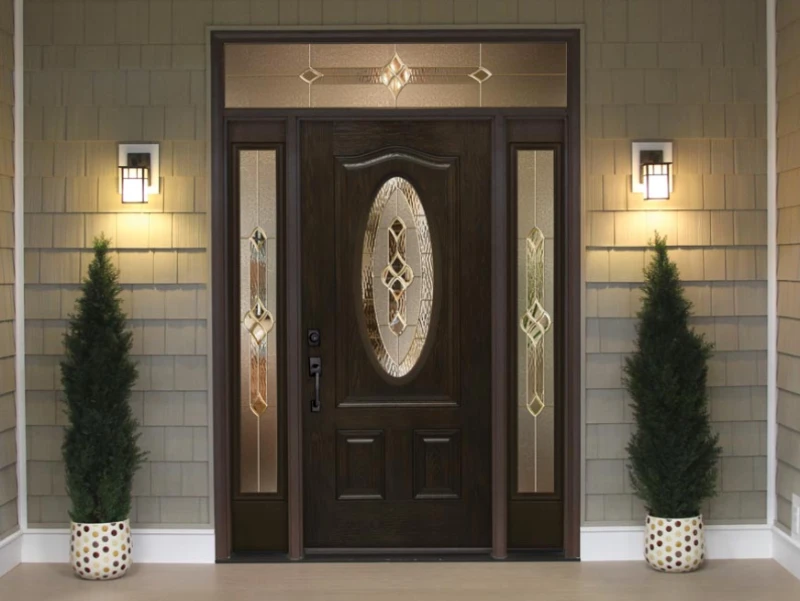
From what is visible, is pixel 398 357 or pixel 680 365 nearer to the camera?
pixel 680 365

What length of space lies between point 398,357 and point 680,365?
1.30m

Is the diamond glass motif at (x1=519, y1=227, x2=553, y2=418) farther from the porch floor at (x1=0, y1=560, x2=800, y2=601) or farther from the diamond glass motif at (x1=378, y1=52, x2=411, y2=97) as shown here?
the diamond glass motif at (x1=378, y1=52, x2=411, y2=97)

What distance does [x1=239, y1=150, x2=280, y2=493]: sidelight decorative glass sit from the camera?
5297mm

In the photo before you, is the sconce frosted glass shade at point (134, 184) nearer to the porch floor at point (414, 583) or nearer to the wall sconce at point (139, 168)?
the wall sconce at point (139, 168)

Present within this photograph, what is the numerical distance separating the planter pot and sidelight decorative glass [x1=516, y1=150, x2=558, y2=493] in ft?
6.06

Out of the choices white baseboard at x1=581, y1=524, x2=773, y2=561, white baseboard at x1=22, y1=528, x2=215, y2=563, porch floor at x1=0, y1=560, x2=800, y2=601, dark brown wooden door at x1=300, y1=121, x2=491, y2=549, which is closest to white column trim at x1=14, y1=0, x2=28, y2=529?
white baseboard at x1=22, y1=528, x2=215, y2=563

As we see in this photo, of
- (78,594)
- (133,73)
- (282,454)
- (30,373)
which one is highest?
(133,73)

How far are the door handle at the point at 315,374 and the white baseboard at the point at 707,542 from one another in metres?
1.37

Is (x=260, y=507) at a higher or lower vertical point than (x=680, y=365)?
lower

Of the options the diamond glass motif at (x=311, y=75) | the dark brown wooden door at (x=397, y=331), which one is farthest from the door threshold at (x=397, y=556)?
the diamond glass motif at (x=311, y=75)

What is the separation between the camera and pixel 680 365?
196 inches

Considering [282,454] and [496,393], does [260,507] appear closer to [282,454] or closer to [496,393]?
[282,454]

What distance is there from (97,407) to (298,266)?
43.7 inches

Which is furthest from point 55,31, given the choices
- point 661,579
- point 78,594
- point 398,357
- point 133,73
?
point 661,579
